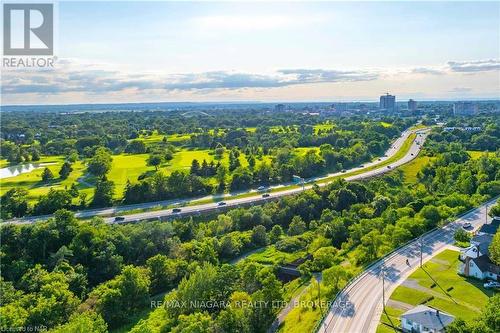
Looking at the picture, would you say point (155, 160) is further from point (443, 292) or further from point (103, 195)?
point (443, 292)

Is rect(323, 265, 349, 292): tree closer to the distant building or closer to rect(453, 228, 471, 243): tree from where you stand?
the distant building

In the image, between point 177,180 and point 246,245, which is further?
point 177,180

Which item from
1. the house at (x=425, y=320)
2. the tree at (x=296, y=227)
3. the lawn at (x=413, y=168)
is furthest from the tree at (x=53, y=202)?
the lawn at (x=413, y=168)

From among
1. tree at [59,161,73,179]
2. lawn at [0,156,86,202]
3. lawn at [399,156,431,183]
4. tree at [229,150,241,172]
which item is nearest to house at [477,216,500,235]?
lawn at [399,156,431,183]

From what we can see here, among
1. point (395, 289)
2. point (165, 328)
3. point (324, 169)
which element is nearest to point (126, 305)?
point (165, 328)

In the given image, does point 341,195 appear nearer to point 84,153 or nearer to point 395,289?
point 395,289

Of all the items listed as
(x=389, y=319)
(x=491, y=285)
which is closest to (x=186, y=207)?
(x=389, y=319)
